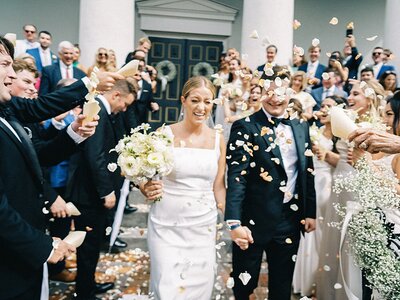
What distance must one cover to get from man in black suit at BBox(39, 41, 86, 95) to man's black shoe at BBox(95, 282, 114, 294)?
12.0ft

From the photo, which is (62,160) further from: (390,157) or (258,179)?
(390,157)

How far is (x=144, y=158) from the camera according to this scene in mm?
3717

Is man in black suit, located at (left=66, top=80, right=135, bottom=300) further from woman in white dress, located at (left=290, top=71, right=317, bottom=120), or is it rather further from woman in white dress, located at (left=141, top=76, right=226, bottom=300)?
woman in white dress, located at (left=290, top=71, right=317, bottom=120)

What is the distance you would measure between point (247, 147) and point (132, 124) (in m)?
3.15

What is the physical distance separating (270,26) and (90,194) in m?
5.98

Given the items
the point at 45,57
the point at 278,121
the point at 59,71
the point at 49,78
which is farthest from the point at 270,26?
the point at 278,121

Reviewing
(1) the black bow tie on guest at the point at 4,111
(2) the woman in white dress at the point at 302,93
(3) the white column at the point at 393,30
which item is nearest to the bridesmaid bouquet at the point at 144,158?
(1) the black bow tie on guest at the point at 4,111

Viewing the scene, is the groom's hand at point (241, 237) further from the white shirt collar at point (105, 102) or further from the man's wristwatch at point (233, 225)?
the white shirt collar at point (105, 102)

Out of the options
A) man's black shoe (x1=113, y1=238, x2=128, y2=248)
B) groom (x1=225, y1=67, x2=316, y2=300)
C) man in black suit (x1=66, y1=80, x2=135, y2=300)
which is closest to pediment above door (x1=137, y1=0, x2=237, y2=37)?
man's black shoe (x1=113, y1=238, x2=128, y2=248)

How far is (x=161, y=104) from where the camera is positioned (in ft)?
44.5

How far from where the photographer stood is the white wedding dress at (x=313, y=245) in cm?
534

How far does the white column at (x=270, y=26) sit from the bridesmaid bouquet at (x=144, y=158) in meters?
5.95

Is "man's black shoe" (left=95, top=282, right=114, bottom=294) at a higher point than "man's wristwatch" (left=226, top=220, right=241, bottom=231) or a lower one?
lower

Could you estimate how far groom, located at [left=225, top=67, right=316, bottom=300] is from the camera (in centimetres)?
405
